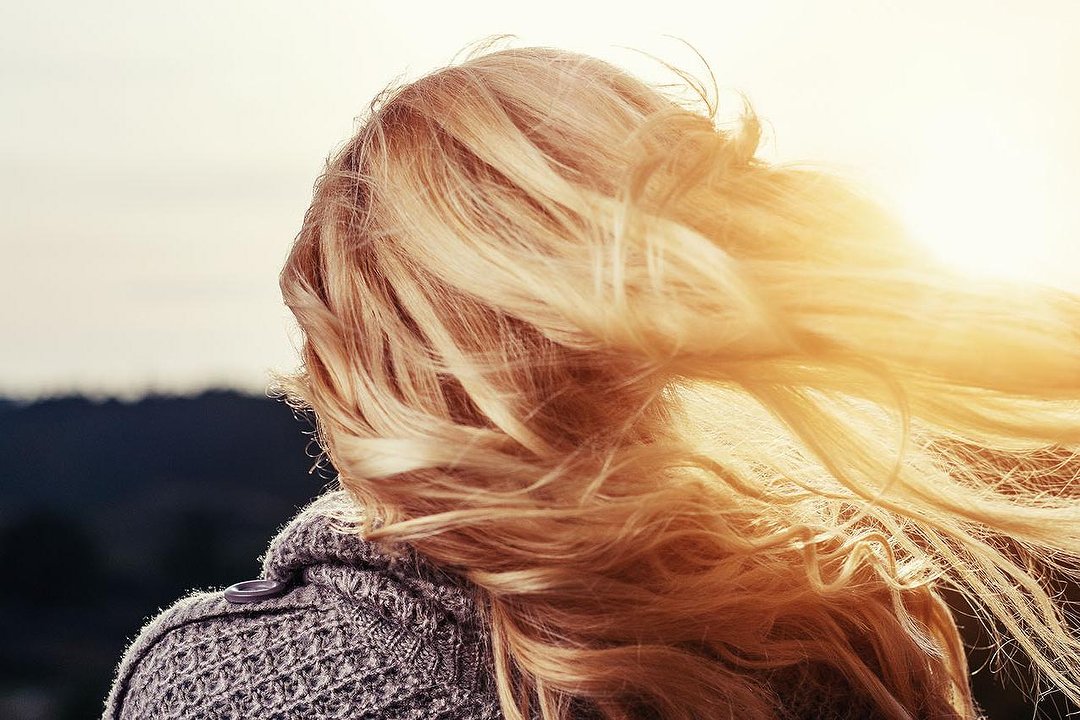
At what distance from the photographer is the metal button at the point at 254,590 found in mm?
1001

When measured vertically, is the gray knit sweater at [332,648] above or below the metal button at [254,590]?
below

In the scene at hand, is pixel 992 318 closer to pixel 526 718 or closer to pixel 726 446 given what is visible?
pixel 726 446

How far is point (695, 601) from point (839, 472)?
0.84 ft

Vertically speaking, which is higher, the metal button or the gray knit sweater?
the metal button

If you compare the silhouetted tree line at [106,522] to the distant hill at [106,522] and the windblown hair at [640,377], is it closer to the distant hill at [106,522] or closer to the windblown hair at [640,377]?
the distant hill at [106,522]

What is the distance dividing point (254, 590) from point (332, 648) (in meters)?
0.12

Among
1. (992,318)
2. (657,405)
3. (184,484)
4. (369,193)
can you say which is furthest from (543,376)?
(184,484)

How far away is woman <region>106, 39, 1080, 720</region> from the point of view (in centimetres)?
92

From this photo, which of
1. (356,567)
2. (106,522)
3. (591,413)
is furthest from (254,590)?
(106,522)

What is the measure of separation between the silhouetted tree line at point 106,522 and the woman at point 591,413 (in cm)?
506

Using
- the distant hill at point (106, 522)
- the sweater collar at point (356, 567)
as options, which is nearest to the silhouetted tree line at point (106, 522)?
the distant hill at point (106, 522)

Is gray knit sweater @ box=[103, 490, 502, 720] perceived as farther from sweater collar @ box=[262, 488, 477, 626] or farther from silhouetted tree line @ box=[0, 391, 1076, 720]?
silhouetted tree line @ box=[0, 391, 1076, 720]

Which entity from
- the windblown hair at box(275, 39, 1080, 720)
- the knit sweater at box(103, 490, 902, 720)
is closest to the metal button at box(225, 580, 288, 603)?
the knit sweater at box(103, 490, 902, 720)

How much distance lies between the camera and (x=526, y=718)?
924 millimetres
